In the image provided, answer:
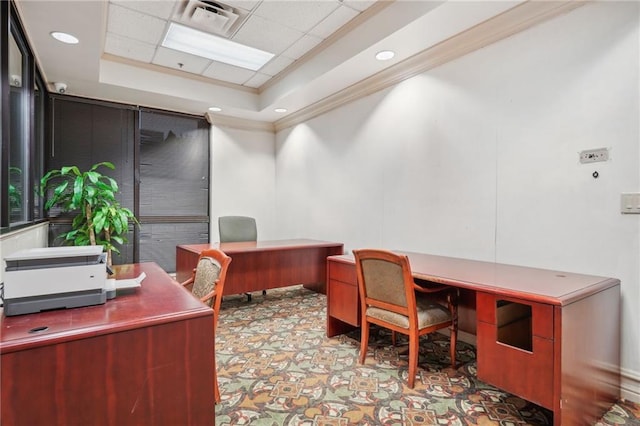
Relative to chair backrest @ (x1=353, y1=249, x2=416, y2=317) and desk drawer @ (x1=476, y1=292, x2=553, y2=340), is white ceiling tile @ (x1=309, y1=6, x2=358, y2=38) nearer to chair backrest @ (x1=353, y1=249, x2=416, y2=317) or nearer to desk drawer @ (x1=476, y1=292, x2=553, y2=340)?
chair backrest @ (x1=353, y1=249, x2=416, y2=317)

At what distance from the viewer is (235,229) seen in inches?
177

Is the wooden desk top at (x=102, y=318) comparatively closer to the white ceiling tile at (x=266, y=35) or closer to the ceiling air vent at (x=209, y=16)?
the ceiling air vent at (x=209, y=16)

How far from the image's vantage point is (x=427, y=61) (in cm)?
326

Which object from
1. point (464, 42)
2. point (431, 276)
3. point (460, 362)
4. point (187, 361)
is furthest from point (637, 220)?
point (187, 361)

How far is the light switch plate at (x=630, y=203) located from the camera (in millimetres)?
2039

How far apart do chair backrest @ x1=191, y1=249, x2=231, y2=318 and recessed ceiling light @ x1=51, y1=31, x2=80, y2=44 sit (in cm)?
231

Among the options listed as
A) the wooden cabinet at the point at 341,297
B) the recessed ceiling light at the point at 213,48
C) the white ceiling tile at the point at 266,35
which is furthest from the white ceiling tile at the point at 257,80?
the wooden cabinet at the point at 341,297

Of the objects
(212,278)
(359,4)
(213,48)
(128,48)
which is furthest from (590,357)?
(128,48)

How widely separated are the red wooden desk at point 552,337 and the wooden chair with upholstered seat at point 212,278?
1.27m

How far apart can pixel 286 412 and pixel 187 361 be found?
89 centimetres

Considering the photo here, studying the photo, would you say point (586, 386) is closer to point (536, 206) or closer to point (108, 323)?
point (536, 206)

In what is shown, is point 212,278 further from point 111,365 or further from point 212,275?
point 111,365

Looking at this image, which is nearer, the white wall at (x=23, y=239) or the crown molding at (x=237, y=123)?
the white wall at (x=23, y=239)

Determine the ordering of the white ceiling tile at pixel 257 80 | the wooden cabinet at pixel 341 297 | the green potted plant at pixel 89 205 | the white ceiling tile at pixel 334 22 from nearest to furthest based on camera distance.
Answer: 1. the wooden cabinet at pixel 341 297
2. the white ceiling tile at pixel 334 22
3. the green potted plant at pixel 89 205
4. the white ceiling tile at pixel 257 80
